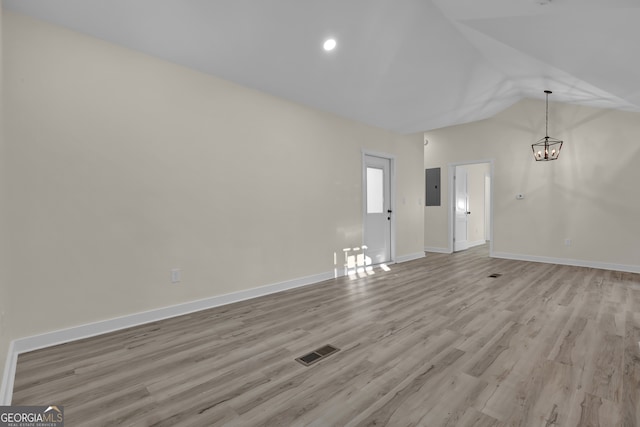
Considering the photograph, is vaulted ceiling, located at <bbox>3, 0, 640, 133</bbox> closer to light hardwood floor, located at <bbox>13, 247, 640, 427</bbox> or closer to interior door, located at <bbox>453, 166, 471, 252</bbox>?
light hardwood floor, located at <bbox>13, 247, 640, 427</bbox>

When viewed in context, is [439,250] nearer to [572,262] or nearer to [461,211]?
[461,211]

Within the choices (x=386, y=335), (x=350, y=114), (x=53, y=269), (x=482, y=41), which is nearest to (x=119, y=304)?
(x=53, y=269)

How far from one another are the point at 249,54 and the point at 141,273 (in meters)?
2.55

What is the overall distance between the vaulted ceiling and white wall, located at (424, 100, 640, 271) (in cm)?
73

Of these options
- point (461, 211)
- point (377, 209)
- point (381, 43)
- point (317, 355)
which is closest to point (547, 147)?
point (461, 211)

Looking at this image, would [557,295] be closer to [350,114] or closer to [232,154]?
[350,114]

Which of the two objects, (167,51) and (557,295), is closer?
(167,51)

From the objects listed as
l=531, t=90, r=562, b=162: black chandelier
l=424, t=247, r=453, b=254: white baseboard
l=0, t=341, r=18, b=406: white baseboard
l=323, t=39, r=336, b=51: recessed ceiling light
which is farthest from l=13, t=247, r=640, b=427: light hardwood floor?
l=424, t=247, r=453, b=254: white baseboard

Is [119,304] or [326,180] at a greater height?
[326,180]

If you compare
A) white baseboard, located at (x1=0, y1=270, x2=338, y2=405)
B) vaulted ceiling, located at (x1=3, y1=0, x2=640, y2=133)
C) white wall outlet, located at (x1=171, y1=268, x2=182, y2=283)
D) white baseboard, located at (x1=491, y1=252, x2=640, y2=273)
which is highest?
vaulted ceiling, located at (x1=3, y1=0, x2=640, y2=133)

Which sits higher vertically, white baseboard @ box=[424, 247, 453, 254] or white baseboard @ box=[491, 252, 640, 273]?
white baseboard @ box=[491, 252, 640, 273]

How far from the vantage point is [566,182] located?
19.2 feet

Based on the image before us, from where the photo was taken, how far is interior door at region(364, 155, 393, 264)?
5645 mm

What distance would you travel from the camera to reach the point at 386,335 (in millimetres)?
2699
